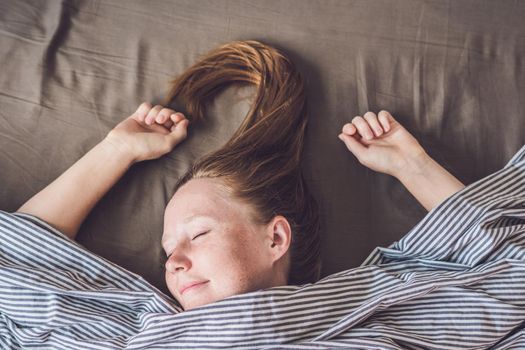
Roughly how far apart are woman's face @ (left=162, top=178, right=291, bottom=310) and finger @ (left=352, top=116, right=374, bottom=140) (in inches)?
10.4

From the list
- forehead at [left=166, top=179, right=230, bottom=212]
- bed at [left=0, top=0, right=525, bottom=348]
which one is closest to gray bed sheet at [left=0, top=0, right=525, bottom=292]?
bed at [left=0, top=0, right=525, bottom=348]

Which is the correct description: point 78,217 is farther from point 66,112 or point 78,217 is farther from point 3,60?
point 3,60

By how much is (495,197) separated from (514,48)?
1.31 feet

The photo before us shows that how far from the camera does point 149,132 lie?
112cm

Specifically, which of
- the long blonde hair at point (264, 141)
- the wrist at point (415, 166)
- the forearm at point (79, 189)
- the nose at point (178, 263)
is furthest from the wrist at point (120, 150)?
the wrist at point (415, 166)

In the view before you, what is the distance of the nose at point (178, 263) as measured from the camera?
35.9 inches

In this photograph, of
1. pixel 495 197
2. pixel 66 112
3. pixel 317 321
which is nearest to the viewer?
pixel 317 321

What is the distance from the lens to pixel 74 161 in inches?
43.9

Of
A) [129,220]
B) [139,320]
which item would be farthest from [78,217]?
[139,320]

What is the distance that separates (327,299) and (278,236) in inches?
5.4

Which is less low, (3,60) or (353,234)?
(3,60)

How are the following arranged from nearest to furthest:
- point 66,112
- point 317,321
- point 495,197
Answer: point 317,321
point 495,197
point 66,112

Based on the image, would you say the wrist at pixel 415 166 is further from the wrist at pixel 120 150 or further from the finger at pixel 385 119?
the wrist at pixel 120 150

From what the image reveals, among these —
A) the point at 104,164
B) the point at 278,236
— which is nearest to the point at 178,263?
the point at 278,236
